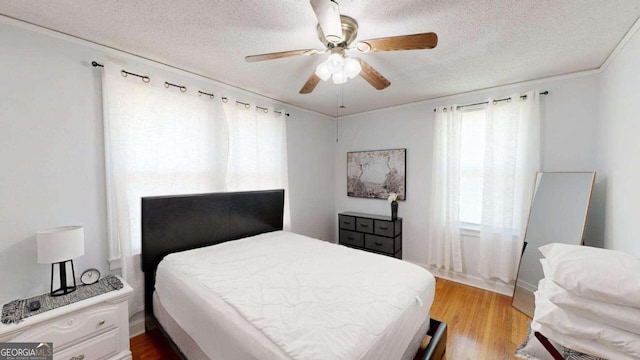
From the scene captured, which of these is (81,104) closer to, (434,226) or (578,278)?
(578,278)

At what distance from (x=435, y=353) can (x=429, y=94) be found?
2.81m

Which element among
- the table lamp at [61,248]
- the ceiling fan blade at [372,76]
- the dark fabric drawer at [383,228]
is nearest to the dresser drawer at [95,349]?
the table lamp at [61,248]

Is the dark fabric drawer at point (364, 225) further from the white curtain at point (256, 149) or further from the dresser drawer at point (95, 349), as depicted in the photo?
the dresser drawer at point (95, 349)

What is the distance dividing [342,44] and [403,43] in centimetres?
38

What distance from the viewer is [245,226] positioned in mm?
2887

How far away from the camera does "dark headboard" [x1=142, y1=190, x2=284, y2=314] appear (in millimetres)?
2160

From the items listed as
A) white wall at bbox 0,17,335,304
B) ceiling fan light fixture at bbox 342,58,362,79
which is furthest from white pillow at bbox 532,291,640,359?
white wall at bbox 0,17,335,304

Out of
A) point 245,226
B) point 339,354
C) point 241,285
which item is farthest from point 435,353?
point 245,226

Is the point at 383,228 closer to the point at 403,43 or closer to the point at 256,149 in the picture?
the point at 256,149

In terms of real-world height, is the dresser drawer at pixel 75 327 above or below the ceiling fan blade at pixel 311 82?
below

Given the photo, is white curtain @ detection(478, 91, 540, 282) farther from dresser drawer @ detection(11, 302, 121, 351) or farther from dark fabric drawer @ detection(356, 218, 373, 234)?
dresser drawer @ detection(11, 302, 121, 351)

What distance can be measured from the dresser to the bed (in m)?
1.24

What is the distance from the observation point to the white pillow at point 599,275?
919 millimetres

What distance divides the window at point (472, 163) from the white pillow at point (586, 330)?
2.20 meters
